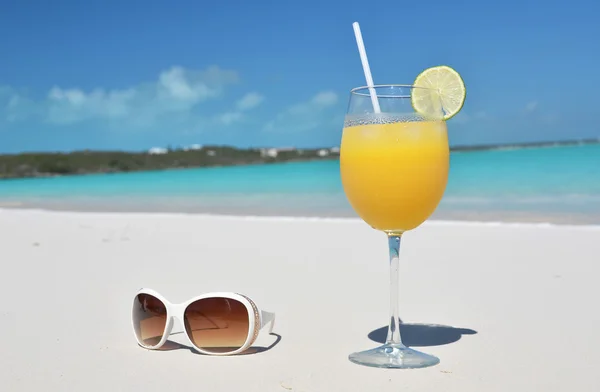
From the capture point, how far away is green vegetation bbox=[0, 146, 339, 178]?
1672 inches

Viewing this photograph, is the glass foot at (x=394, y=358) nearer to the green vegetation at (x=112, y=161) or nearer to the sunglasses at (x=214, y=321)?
the sunglasses at (x=214, y=321)

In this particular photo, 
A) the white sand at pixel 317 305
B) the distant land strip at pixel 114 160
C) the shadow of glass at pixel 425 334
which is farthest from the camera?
the distant land strip at pixel 114 160

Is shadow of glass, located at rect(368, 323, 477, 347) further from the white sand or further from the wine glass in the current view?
the wine glass

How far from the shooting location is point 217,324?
2564 millimetres

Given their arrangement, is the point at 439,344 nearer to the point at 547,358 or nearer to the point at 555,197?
the point at 547,358

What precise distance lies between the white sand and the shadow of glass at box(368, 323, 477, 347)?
0.6 inches

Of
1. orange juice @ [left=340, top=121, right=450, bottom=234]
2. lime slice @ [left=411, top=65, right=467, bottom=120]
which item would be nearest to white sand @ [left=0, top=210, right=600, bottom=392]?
orange juice @ [left=340, top=121, right=450, bottom=234]

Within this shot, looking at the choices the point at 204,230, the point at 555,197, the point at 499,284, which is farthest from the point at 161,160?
the point at 499,284

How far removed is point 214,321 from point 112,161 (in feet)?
146

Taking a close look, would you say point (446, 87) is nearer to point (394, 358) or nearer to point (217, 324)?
point (394, 358)

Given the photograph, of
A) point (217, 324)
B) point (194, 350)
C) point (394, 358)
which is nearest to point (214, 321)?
point (217, 324)

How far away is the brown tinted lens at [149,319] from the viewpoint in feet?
8.59

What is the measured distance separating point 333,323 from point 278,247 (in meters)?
2.62

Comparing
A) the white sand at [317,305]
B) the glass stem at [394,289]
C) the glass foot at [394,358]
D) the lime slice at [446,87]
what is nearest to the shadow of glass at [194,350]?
the white sand at [317,305]
